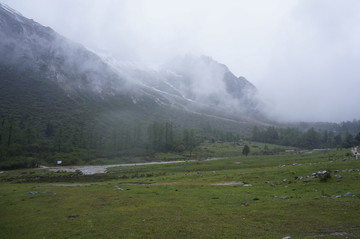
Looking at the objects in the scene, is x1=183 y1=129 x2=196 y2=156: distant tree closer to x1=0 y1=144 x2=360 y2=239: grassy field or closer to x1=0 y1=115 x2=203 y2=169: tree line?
x1=0 y1=115 x2=203 y2=169: tree line

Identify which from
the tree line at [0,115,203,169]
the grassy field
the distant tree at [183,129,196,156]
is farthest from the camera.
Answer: the distant tree at [183,129,196,156]

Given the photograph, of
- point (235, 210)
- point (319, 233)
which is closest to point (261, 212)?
point (235, 210)

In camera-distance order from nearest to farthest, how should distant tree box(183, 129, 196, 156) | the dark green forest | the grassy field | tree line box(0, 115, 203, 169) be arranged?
1. the grassy field
2. tree line box(0, 115, 203, 169)
3. the dark green forest
4. distant tree box(183, 129, 196, 156)

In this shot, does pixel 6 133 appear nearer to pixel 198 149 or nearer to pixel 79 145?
pixel 79 145

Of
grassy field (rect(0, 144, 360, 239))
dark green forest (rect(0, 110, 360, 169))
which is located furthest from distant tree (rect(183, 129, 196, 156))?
grassy field (rect(0, 144, 360, 239))

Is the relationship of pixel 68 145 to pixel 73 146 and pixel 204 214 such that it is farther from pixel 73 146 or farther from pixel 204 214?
pixel 204 214

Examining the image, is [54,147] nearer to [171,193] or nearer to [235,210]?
[171,193]

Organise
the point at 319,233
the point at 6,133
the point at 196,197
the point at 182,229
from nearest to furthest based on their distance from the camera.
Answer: the point at 319,233, the point at 182,229, the point at 196,197, the point at 6,133

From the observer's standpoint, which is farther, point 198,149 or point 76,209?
point 198,149

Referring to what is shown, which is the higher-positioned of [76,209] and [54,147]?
[54,147]

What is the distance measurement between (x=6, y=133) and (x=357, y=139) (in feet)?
736

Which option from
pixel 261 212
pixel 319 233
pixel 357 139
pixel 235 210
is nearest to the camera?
pixel 319 233

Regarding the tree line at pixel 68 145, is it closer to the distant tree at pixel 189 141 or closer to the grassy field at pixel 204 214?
the distant tree at pixel 189 141

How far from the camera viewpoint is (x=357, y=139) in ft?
546
